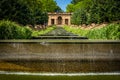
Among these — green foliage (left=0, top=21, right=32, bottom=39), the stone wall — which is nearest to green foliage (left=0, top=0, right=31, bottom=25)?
green foliage (left=0, top=21, right=32, bottom=39)

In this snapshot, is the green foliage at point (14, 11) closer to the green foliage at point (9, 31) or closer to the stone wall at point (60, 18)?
the green foliage at point (9, 31)

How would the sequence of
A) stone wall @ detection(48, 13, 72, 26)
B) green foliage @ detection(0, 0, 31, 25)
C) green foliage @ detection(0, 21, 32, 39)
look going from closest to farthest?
green foliage @ detection(0, 21, 32, 39) → green foliage @ detection(0, 0, 31, 25) → stone wall @ detection(48, 13, 72, 26)

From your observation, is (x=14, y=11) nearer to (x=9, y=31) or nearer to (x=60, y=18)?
(x=9, y=31)

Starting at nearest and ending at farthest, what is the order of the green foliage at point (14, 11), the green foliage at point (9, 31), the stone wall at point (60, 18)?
the green foliage at point (9, 31) → the green foliage at point (14, 11) → the stone wall at point (60, 18)

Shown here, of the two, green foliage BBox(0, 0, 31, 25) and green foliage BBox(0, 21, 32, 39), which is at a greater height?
green foliage BBox(0, 0, 31, 25)

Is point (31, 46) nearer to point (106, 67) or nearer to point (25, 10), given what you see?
point (106, 67)

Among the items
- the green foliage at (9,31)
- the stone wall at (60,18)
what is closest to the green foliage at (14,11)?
the green foliage at (9,31)

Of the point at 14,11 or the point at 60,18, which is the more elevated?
the point at 60,18

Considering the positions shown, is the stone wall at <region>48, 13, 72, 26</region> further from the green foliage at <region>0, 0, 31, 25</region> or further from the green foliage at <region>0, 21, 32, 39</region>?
the green foliage at <region>0, 21, 32, 39</region>

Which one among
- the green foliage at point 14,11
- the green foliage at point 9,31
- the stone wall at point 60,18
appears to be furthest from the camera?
the stone wall at point 60,18

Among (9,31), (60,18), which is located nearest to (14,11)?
(9,31)

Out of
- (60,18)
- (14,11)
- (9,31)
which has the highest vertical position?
(60,18)

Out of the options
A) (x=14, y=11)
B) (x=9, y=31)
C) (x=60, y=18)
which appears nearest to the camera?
(x=9, y=31)

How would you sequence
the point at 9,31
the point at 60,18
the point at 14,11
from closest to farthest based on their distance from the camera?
the point at 9,31 → the point at 14,11 → the point at 60,18
